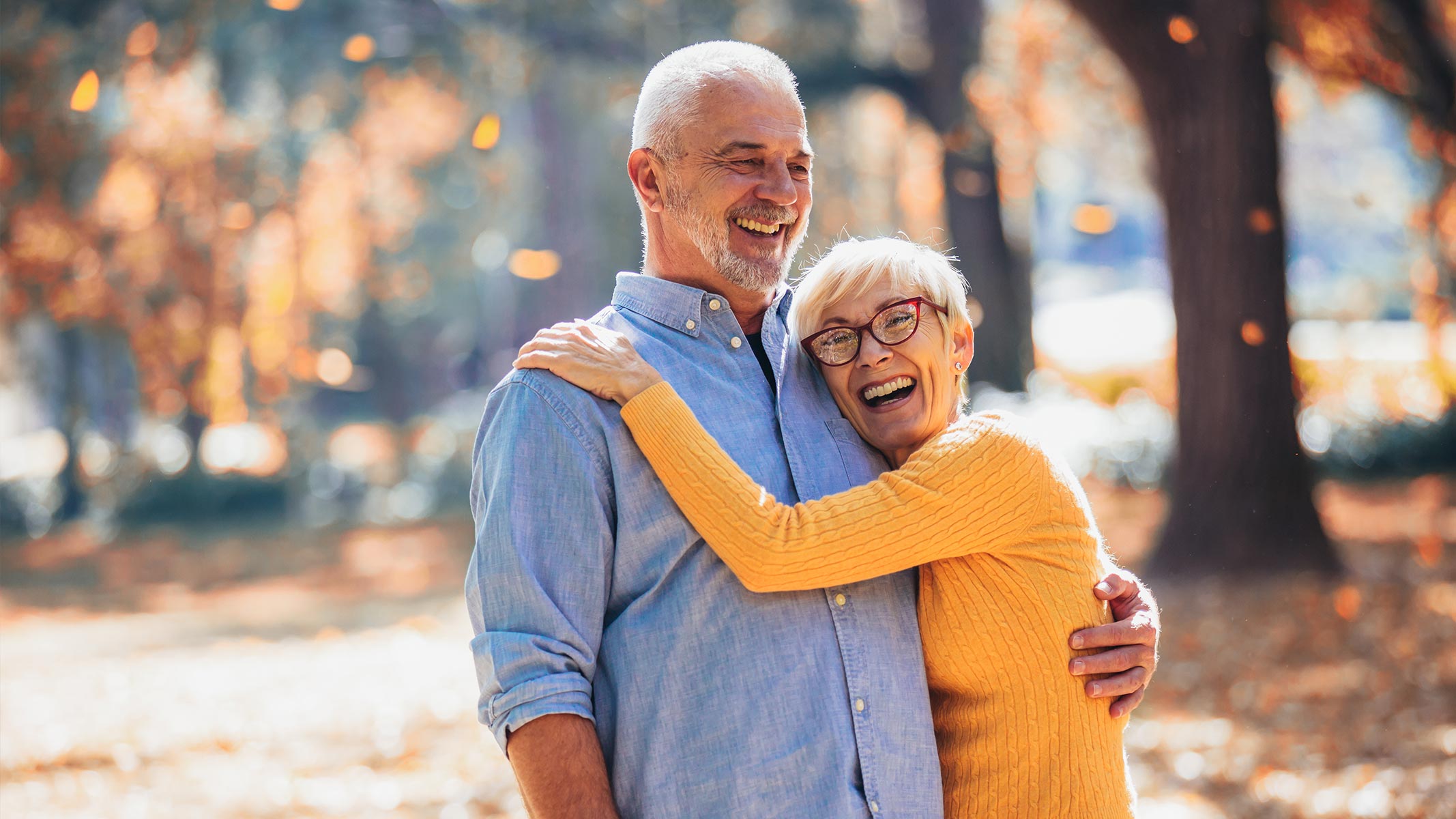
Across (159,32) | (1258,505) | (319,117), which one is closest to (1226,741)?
(1258,505)

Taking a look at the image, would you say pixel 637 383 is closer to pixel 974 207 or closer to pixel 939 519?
pixel 939 519

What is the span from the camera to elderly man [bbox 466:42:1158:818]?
84.4 inches

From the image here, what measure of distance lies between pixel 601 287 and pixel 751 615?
19.7 m

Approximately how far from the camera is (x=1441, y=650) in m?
7.67

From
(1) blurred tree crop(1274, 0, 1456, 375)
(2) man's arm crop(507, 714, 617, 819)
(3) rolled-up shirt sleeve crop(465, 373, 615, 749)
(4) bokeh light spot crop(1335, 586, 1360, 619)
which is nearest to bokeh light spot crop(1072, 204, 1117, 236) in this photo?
(1) blurred tree crop(1274, 0, 1456, 375)

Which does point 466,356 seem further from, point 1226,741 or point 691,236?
point 691,236

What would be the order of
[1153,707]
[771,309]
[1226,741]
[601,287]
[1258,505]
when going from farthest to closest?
[601,287] → [1258,505] → [1153,707] → [1226,741] → [771,309]

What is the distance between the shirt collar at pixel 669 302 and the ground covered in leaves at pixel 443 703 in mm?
4265

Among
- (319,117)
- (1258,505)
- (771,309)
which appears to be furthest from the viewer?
(319,117)

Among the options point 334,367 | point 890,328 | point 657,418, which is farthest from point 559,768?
point 334,367

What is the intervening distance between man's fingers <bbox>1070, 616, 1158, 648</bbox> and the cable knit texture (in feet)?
0.07

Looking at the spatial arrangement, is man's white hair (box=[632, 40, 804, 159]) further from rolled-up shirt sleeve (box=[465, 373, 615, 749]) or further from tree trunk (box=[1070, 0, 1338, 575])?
tree trunk (box=[1070, 0, 1338, 575])

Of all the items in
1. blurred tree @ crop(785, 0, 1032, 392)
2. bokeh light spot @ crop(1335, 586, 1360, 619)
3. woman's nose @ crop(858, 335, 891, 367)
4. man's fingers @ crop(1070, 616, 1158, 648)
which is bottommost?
man's fingers @ crop(1070, 616, 1158, 648)

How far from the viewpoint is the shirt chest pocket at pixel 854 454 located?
98.3 inches
